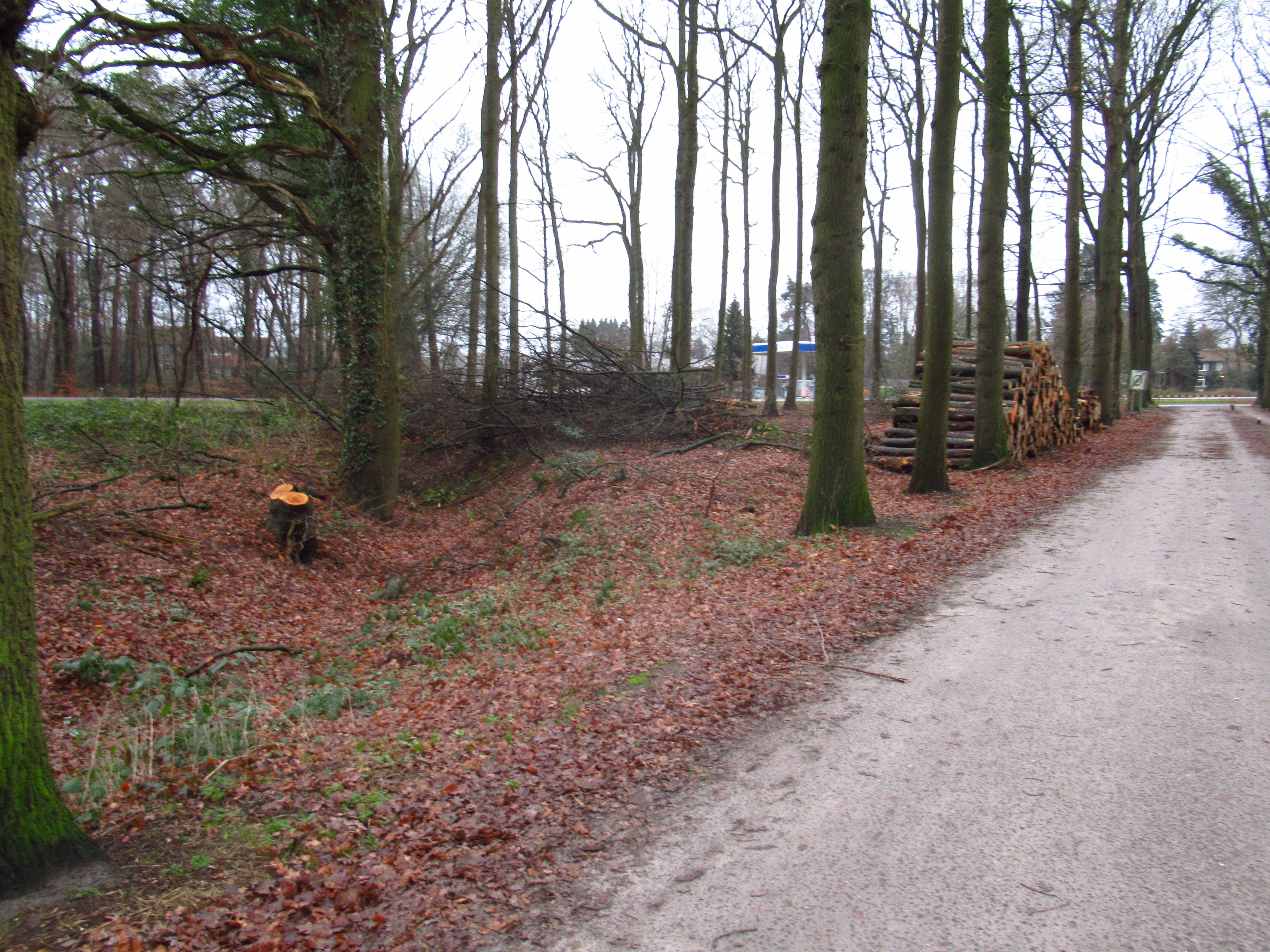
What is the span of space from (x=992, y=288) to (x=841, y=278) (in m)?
6.19

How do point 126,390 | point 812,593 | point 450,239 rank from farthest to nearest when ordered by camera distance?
point 126,390 → point 450,239 → point 812,593

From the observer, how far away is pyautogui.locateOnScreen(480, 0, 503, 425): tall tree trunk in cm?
A: 1573

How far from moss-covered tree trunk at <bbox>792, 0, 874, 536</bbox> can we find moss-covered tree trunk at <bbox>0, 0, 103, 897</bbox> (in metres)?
8.09

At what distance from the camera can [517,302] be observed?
1614 cm

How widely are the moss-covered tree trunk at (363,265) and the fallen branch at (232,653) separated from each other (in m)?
5.30

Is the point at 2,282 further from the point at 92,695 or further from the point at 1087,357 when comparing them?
the point at 1087,357

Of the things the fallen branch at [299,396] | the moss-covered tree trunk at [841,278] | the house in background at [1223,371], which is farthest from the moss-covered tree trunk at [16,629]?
the house in background at [1223,371]

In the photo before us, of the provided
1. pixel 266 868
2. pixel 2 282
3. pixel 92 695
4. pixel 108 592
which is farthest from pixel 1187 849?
pixel 108 592

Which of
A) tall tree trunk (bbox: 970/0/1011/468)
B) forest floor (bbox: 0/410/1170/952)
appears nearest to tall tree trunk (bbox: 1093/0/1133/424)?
tall tree trunk (bbox: 970/0/1011/468)

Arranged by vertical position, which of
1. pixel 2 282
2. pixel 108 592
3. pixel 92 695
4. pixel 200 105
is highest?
pixel 200 105

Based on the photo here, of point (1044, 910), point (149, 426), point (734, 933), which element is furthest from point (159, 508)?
point (1044, 910)

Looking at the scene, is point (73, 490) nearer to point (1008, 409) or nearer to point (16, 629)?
point (16, 629)

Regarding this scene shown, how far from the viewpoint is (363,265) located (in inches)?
475

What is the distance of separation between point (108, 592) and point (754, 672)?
6534mm
